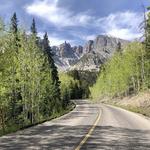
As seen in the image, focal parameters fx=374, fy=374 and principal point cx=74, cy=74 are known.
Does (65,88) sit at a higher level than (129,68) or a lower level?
lower

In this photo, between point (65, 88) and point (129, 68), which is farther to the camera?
point (65, 88)

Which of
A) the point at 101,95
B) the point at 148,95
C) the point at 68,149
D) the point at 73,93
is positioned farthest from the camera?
the point at 73,93

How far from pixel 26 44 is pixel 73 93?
15293cm

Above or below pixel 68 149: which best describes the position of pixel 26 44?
above

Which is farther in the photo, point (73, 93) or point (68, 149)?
point (73, 93)

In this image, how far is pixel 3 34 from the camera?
82.8 ft

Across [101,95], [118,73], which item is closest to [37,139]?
[118,73]

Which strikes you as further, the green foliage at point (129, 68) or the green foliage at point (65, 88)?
the green foliage at point (65, 88)

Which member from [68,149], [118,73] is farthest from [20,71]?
[118,73]

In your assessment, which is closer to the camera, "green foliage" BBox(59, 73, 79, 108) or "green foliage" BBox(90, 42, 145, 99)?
"green foliage" BBox(90, 42, 145, 99)

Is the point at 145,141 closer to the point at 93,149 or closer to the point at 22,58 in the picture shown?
the point at 93,149

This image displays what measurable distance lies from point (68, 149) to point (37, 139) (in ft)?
10.4

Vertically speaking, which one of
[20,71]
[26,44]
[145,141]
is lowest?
[145,141]

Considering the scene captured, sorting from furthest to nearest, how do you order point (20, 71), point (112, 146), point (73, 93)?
point (73, 93) → point (20, 71) → point (112, 146)
